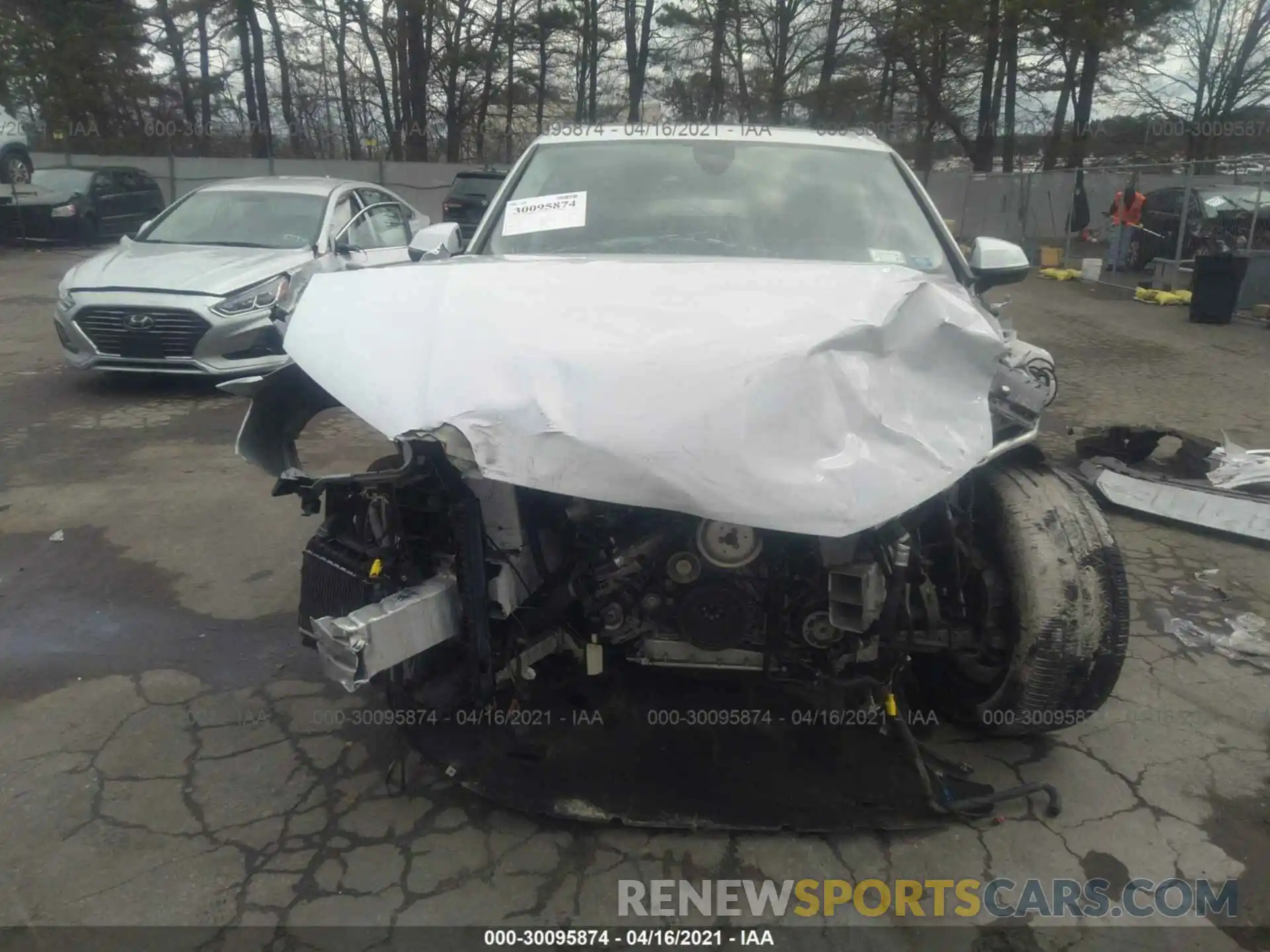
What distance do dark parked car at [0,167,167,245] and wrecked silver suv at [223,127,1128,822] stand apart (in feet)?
55.7

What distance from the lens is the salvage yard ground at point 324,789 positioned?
230 cm

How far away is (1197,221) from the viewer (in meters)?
14.4

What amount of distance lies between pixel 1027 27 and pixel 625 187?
23277mm

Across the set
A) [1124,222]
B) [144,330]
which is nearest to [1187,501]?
[144,330]

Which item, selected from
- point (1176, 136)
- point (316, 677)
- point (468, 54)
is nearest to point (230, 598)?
→ point (316, 677)

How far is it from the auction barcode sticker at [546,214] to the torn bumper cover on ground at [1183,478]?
3.47 meters

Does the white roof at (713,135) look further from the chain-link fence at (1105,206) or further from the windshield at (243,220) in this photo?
the chain-link fence at (1105,206)

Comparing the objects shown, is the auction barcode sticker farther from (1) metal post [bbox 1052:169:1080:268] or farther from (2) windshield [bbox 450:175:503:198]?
(1) metal post [bbox 1052:169:1080:268]

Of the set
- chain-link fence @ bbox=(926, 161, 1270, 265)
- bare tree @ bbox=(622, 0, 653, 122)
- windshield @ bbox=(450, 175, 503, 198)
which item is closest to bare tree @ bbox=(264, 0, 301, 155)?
bare tree @ bbox=(622, 0, 653, 122)

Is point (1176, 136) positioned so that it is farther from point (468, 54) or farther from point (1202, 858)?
point (1202, 858)

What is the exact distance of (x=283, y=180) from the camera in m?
8.83

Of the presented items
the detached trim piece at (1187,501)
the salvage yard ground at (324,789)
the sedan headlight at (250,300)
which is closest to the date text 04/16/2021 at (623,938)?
the salvage yard ground at (324,789)

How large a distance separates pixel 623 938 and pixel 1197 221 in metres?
16.0

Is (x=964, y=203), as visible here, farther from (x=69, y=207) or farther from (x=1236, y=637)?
(x=1236, y=637)
